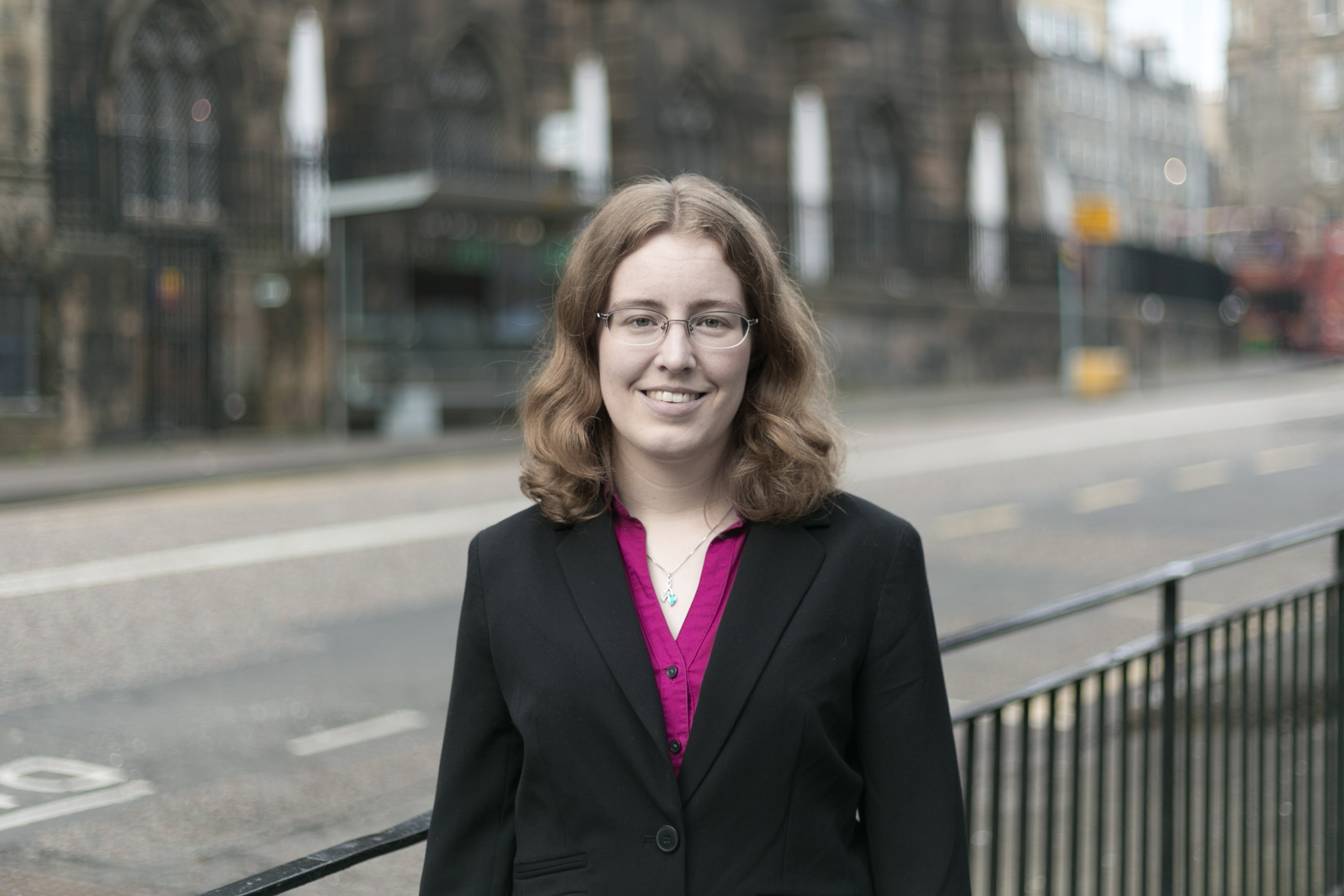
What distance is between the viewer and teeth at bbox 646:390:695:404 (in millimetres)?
2186

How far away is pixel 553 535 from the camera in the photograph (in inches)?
87.8

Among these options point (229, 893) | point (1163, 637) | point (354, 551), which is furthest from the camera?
point (354, 551)

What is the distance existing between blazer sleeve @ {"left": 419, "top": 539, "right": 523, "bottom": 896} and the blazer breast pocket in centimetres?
6

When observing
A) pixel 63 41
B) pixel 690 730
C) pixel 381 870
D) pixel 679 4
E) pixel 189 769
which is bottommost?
pixel 189 769

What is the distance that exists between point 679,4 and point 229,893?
3053cm

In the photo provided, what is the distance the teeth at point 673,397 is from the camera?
86.0 inches

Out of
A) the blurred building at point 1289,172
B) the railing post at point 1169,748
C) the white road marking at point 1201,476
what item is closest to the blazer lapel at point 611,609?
the railing post at point 1169,748

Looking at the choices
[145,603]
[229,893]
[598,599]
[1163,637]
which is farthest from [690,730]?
[145,603]

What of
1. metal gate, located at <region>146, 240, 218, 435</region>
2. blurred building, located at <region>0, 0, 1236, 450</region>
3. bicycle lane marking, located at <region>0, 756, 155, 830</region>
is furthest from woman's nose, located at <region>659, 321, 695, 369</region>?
metal gate, located at <region>146, 240, 218, 435</region>

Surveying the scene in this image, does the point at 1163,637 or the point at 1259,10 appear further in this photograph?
the point at 1259,10

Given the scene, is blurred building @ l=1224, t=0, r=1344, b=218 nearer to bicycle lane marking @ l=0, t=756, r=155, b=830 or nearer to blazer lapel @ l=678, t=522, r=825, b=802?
bicycle lane marking @ l=0, t=756, r=155, b=830

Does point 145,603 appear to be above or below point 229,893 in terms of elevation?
below

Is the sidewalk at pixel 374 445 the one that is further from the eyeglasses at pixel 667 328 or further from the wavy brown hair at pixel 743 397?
the eyeglasses at pixel 667 328

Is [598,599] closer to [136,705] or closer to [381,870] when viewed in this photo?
[381,870]
